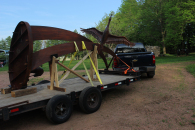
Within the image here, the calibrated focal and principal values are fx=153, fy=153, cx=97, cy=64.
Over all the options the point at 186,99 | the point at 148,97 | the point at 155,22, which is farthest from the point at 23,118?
the point at 155,22

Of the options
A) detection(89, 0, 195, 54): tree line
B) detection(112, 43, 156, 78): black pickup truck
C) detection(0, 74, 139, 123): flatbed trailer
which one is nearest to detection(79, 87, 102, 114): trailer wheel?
detection(0, 74, 139, 123): flatbed trailer

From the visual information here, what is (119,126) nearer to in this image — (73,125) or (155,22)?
(73,125)

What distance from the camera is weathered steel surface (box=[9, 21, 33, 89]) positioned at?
→ 3.78 m

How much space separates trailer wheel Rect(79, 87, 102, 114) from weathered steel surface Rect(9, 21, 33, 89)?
154cm

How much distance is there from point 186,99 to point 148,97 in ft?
4.07

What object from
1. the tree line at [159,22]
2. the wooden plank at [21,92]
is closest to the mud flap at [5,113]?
the wooden plank at [21,92]

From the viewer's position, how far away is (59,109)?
11.9 ft

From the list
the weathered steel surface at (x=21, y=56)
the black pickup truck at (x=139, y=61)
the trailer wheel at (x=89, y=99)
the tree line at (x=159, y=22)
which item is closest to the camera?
the weathered steel surface at (x=21, y=56)

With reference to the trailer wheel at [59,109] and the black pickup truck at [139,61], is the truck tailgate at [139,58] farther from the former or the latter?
the trailer wheel at [59,109]

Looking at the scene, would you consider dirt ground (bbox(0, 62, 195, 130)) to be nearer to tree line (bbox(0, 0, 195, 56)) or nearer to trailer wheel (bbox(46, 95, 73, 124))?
trailer wheel (bbox(46, 95, 73, 124))

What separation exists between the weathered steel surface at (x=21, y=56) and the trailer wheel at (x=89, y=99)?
1539mm

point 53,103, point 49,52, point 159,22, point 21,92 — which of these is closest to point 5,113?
point 53,103

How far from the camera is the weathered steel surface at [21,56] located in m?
3.78

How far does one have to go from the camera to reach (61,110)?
365cm
